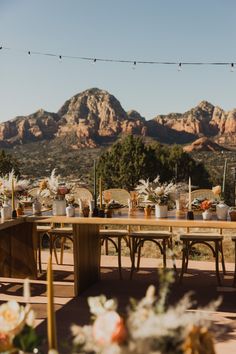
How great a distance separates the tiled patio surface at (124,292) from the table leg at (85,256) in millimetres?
82

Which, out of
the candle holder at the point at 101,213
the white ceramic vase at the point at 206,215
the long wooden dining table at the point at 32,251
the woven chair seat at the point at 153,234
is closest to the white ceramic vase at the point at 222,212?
the white ceramic vase at the point at 206,215

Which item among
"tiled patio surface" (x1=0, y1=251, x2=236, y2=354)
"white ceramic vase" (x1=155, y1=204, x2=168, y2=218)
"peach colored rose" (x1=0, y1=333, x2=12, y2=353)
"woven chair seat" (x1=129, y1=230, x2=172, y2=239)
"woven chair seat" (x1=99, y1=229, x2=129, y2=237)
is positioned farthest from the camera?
"woven chair seat" (x1=99, y1=229, x2=129, y2=237)

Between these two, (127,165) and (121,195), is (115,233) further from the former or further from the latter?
(127,165)

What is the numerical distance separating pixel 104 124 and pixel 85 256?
49.5m

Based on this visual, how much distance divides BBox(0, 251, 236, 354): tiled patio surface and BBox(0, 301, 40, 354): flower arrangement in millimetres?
1823

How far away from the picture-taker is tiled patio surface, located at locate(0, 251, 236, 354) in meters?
3.29

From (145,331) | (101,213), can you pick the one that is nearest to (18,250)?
(101,213)

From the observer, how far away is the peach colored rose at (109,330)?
2.64 ft

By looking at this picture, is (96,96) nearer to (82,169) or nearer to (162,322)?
(82,169)

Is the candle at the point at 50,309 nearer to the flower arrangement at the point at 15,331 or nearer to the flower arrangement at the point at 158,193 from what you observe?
the flower arrangement at the point at 15,331

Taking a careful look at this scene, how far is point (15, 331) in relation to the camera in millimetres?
1028

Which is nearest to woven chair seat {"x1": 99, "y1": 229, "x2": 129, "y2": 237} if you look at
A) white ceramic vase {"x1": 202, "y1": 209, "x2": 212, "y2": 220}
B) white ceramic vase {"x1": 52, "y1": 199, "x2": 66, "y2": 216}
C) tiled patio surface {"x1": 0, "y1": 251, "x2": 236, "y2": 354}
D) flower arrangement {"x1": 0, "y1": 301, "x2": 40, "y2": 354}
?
tiled patio surface {"x1": 0, "y1": 251, "x2": 236, "y2": 354}

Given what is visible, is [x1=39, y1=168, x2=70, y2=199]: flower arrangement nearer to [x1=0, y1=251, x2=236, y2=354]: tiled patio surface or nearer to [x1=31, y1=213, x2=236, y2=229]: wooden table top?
[x1=31, y1=213, x2=236, y2=229]: wooden table top

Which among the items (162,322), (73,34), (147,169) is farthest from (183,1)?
(162,322)
